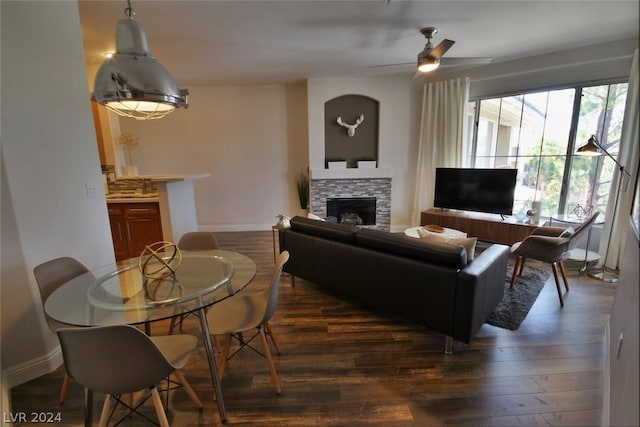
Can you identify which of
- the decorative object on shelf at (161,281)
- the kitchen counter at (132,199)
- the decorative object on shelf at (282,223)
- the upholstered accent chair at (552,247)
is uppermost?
the kitchen counter at (132,199)

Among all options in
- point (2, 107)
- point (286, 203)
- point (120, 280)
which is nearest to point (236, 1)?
point (2, 107)

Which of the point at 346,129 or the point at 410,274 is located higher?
the point at 346,129

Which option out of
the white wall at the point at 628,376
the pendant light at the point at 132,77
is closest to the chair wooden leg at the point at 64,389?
the pendant light at the point at 132,77

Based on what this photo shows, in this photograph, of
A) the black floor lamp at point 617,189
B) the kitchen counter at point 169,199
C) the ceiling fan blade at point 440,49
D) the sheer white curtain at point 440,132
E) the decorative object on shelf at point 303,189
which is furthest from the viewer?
the decorative object on shelf at point 303,189

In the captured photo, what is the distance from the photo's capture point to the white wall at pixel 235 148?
5.42 metres

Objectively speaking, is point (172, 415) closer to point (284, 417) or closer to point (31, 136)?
point (284, 417)

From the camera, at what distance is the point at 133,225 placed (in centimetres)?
364

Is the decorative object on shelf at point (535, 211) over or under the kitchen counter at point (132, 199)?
under

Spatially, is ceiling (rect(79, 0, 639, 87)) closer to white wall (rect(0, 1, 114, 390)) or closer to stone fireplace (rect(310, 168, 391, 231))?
white wall (rect(0, 1, 114, 390))

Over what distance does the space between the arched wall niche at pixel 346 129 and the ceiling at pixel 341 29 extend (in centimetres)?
98

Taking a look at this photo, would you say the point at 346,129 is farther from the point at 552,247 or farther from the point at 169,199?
the point at 552,247

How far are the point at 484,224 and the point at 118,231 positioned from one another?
4.89 meters

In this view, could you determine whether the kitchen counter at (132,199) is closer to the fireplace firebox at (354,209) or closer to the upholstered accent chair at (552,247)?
the fireplace firebox at (354,209)

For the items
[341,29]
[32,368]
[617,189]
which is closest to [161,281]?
[32,368]
